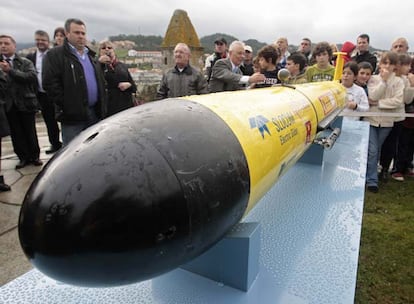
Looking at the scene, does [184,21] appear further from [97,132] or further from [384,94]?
[97,132]

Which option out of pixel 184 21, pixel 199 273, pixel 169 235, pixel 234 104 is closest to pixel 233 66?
pixel 234 104

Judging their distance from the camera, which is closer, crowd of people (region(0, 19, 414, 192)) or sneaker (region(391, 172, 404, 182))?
crowd of people (region(0, 19, 414, 192))

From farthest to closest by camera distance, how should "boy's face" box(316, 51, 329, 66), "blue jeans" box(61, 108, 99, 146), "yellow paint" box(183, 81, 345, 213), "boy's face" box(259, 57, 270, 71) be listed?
"boy's face" box(316, 51, 329, 66) < "boy's face" box(259, 57, 270, 71) < "blue jeans" box(61, 108, 99, 146) < "yellow paint" box(183, 81, 345, 213)

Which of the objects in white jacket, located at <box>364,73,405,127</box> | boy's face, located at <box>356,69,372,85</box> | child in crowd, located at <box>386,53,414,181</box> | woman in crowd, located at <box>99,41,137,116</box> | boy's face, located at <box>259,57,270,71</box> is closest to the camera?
boy's face, located at <box>259,57,270,71</box>

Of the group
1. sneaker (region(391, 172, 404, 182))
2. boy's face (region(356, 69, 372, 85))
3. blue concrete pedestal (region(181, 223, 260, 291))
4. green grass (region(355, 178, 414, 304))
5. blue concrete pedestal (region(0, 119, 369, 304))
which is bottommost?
green grass (region(355, 178, 414, 304))

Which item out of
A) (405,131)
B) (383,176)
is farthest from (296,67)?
(383,176)

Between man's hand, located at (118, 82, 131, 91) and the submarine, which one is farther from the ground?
man's hand, located at (118, 82, 131, 91)

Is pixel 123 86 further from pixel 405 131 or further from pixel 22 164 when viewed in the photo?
pixel 405 131

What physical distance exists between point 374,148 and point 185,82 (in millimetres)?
2811

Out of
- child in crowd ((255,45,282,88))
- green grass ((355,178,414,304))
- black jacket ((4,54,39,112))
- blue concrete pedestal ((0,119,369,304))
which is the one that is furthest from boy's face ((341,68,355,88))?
black jacket ((4,54,39,112))

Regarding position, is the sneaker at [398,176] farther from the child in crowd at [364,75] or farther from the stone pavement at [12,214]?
the stone pavement at [12,214]

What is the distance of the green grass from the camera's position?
8.23 ft

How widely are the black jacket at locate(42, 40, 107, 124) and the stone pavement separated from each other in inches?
43.9

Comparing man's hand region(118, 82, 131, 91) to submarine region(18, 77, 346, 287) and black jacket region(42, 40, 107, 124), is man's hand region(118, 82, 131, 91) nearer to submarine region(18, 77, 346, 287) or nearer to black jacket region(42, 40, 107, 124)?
black jacket region(42, 40, 107, 124)
